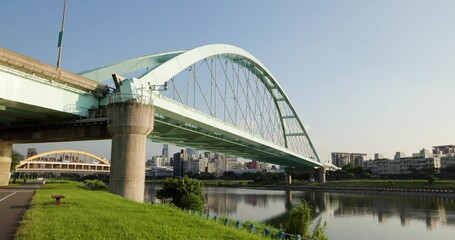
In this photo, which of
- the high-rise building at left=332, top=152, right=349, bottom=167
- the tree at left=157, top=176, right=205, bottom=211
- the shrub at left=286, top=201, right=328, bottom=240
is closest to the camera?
the shrub at left=286, top=201, right=328, bottom=240

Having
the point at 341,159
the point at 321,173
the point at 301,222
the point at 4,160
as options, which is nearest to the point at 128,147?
the point at 301,222

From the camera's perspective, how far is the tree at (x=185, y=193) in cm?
2666

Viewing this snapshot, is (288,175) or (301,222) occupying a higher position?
(301,222)

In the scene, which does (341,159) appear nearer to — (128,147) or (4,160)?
(4,160)

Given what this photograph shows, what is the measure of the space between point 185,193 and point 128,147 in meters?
7.07

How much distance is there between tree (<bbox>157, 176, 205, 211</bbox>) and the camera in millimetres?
26656

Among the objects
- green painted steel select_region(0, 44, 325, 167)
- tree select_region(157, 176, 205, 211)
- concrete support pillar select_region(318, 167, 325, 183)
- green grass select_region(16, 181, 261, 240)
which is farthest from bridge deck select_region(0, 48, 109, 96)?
concrete support pillar select_region(318, 167, 325, 183)

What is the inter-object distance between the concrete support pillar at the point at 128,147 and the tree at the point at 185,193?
5091mm

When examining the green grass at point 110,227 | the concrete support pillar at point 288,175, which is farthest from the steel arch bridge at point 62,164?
the green grass at point 110,227

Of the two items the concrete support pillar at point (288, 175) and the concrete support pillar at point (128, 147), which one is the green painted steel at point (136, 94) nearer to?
the concrete support pillar at point (128, 147)

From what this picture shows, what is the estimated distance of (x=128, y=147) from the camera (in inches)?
857

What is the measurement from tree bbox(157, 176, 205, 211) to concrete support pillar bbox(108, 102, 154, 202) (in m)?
5.09

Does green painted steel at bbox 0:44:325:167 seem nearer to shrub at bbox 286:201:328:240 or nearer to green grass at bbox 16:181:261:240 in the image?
green grass at bbox 16:181:261:240

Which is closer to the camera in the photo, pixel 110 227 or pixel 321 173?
pixel 110 227
